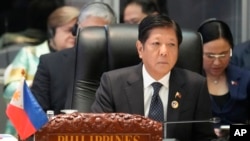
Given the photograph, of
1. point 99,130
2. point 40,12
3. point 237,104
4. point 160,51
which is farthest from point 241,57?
point 99,130

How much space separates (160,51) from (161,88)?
0.17 meters

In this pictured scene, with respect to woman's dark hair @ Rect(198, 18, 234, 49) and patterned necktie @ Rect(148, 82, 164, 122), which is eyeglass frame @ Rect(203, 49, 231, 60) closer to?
woman's dark hair @ Rect(198, 18, 234, 49)

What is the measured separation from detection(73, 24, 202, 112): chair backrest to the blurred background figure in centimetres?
181

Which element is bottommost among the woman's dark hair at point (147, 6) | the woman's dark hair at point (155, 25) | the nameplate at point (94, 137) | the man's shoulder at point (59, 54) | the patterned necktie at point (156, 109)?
the patterned necktie at point (156, 109)

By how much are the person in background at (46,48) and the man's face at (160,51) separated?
107 centimetres

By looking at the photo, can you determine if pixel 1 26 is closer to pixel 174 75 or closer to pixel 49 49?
pixel 49 49

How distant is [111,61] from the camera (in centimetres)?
304

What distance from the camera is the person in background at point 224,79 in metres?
3.59

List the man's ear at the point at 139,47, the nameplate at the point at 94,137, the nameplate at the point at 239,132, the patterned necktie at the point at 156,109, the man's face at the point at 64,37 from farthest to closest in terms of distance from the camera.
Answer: the man's face at the point at 64,37 < the man's ear at the point at 139,47 < the patterned necktie at the point at 156,109 < the nameplate at the point at 239,132 < the nameplate at the point at 94,137

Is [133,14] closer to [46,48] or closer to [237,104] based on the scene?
[46,48]

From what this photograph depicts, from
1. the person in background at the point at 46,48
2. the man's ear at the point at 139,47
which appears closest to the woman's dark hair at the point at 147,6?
the person in background at the point at 46,48

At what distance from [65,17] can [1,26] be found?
1.02m

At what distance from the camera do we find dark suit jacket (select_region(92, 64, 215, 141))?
282 centimetres

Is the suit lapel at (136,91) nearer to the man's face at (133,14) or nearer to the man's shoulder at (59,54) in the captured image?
the man's shoulder at (59,54)
